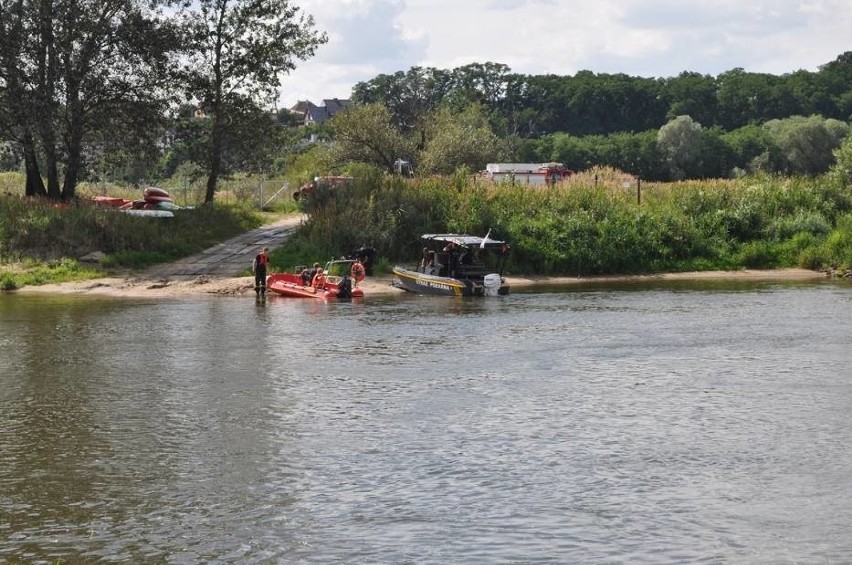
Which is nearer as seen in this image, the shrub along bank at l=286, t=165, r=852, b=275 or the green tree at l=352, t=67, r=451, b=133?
the shrub along bank at l=286, t=165, r=852, b=275

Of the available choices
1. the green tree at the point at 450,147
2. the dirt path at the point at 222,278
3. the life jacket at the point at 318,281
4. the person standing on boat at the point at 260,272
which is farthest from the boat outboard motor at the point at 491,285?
the green tree at the point at 450,147

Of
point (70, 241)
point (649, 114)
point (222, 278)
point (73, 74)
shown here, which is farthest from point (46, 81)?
point (649, 114)

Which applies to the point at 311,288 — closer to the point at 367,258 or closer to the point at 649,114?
the point at 367,258

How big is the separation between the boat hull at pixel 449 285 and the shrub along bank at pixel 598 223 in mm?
6066

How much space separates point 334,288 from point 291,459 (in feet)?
73.1

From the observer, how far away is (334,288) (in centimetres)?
4091

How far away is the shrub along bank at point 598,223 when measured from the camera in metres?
48.8

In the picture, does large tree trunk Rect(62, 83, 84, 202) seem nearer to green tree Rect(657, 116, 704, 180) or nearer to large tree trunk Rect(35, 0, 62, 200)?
large tree trunk Rect(35, 0, 62, 200)

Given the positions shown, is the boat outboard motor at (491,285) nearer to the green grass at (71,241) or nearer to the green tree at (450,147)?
the green grass at (71,241)

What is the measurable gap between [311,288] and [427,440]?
21642mm

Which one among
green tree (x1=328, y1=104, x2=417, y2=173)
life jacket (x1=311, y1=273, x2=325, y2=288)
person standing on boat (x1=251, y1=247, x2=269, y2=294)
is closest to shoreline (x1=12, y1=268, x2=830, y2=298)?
person standing on boat (x1=251, y1=247, x2=269, y2=294)

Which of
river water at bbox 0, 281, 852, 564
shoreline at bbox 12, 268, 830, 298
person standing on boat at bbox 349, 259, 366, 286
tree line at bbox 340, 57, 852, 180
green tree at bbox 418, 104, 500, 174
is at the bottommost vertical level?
river water at bbox 0, 281, 852, 564

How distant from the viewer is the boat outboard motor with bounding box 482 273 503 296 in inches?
1619

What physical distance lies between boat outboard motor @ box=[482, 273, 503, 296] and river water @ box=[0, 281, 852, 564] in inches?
246
